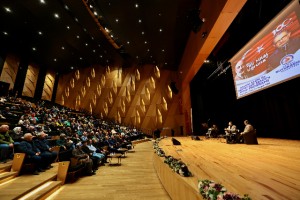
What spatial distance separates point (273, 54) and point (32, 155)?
7019 millimetres

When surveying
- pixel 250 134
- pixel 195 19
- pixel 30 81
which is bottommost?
Answer: pixel 250 134

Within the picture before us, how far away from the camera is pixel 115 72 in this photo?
1741cm

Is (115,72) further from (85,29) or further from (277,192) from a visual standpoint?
(277,192)

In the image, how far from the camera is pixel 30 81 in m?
15.5

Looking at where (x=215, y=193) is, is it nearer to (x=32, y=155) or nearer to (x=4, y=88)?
(x=32, y=155)

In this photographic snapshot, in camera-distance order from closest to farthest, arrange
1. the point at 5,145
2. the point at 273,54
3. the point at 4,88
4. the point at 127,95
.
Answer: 1. the point at 5,145
2. the point at 273,54
3. the point at 4,88
4. the point at 127,95

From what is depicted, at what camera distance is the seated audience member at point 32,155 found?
3.46 m

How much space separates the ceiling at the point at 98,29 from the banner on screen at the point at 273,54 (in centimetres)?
246

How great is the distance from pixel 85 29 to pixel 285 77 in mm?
11260

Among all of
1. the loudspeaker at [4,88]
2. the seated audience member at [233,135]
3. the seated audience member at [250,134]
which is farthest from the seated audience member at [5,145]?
the loudspeaker at [4,88]

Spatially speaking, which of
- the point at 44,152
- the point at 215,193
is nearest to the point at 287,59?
the point at 215,193

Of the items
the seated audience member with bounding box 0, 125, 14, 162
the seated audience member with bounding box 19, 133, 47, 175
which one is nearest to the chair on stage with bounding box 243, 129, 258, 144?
the seated audience member with bounding box 19, 133, 47, 175

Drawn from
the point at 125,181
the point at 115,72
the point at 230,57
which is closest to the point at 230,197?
the point at 125,181

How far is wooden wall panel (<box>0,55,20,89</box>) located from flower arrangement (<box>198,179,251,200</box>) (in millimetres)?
17021
